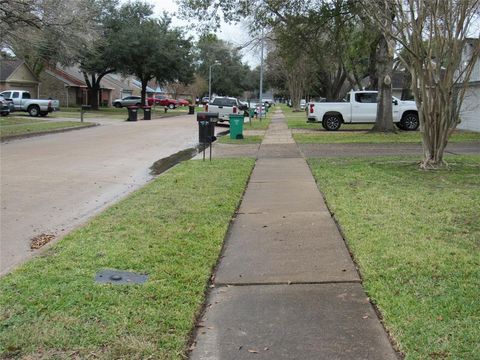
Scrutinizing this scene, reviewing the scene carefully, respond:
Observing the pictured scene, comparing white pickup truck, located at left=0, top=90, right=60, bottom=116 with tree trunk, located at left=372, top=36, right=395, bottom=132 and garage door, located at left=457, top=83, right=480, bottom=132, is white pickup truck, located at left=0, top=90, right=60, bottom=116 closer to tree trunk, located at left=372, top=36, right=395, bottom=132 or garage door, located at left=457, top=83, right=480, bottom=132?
tree trunk, located at left=372, top=36, right=395, bottom=132

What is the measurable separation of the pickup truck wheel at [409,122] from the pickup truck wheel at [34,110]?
26.0 m

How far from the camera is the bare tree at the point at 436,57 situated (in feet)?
35.3

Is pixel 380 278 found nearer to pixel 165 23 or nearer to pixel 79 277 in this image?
pixel 79 277

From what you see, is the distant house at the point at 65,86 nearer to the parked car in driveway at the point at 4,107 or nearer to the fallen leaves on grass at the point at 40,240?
the parked car in driveway at the point at 4,107

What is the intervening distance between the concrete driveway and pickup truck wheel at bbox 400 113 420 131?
34.9 ft

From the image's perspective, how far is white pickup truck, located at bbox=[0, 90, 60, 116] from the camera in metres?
38.5

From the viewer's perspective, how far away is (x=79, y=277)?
488 centimetres

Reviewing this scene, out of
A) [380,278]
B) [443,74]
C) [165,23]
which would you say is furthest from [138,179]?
[165,23]

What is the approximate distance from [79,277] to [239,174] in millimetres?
6650

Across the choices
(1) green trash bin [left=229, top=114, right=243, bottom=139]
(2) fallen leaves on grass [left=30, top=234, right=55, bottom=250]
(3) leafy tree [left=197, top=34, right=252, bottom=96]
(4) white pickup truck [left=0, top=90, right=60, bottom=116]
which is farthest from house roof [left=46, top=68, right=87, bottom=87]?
(2) fallen leaves on grass [left=30, top=234, right=55, bottom=250]

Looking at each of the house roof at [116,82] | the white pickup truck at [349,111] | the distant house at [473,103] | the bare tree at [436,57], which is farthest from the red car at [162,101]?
the bare tree at [436,57]

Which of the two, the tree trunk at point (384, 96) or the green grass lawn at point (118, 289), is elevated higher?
the tree trunk at point (384, 96)

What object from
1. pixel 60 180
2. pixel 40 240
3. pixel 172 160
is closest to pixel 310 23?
pixel 172 160

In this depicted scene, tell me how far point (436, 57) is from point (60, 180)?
8167 mm
